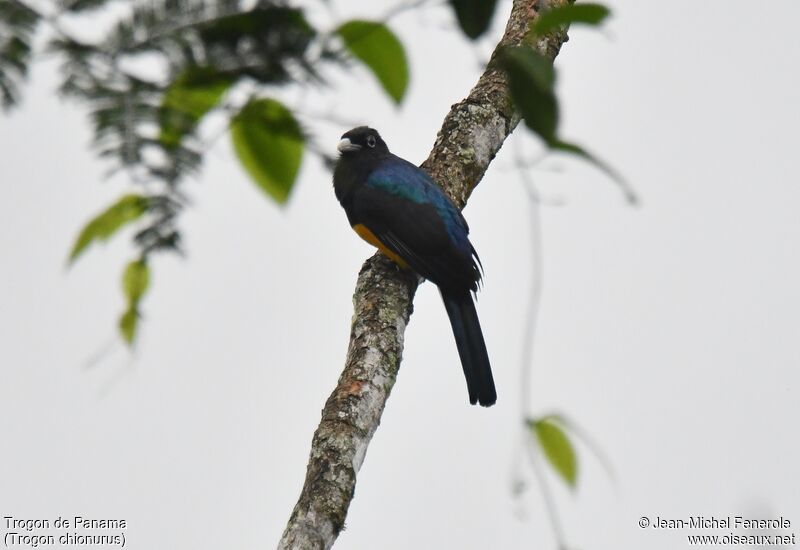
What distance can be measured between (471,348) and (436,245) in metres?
0.59

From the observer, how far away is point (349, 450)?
3.70 metres

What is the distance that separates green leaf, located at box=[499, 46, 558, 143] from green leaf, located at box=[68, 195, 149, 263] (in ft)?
1.03

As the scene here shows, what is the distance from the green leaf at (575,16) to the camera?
91 centimetres

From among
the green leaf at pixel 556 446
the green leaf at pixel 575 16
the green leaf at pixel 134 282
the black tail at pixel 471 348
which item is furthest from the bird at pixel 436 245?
the green leaf at pixel 575 16

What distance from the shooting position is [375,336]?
446cm

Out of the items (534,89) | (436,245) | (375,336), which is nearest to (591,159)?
(534,89)

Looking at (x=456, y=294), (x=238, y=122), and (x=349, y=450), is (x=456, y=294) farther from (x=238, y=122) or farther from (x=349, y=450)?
(x=238, y=122)

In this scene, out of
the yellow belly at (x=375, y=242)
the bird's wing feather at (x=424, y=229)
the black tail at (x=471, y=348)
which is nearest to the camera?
the yellow belly at (x=375, y=242)

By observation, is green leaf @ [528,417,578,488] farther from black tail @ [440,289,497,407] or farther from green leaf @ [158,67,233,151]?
black tail @ [440,289,497,407]

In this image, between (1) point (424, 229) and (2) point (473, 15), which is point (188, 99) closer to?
(2) point (473, 15)

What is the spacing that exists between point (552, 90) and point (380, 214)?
524cm

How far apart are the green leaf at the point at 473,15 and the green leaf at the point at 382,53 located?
8 centimetres

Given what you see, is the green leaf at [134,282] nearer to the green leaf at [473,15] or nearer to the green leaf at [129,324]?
the green leaf at [129,324]

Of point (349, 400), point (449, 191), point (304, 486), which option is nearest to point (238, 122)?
point (304, 486)
